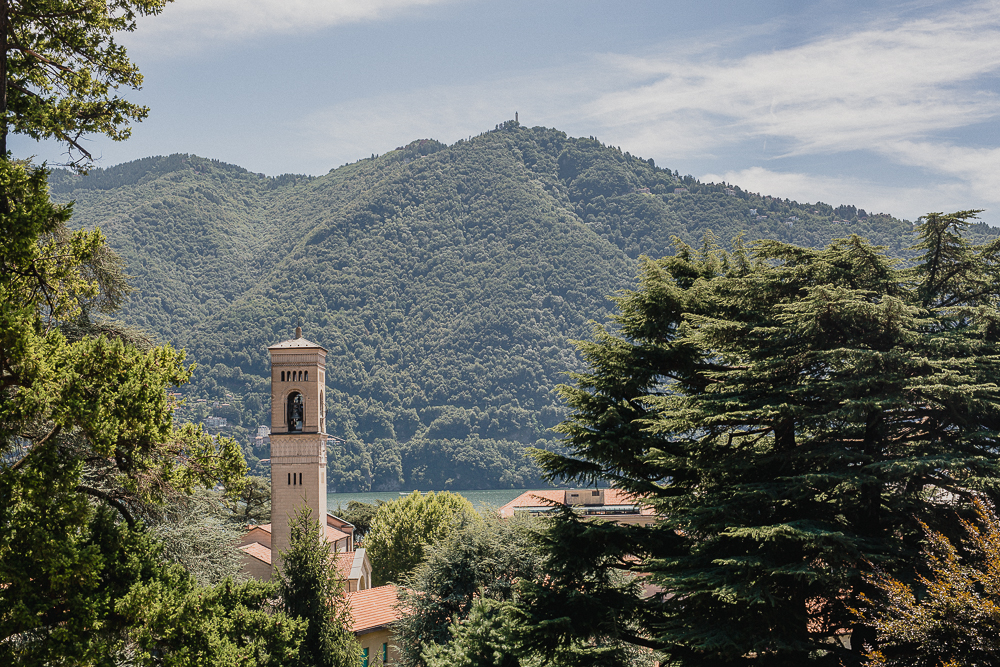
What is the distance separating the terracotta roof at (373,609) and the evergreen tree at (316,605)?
7796 mm

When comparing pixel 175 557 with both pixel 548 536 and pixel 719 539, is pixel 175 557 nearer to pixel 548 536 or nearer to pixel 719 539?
pixel 548 536

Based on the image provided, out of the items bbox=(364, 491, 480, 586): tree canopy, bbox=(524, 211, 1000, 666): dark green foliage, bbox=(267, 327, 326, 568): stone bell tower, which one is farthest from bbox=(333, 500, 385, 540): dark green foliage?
bbox=(524, 211, 1000, 666): dark green foliage

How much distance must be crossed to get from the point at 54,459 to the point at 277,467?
95.5 ft

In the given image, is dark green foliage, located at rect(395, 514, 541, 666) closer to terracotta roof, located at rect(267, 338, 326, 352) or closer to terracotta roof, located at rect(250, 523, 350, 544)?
terracotta roof, located at rect(267, 338, 326, 352)

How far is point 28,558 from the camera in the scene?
10258mm

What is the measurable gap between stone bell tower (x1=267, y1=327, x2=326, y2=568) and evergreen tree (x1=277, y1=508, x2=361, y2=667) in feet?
52.5

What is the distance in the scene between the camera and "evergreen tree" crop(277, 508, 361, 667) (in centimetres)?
2122

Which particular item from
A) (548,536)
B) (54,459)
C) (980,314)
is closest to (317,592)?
(548,536)

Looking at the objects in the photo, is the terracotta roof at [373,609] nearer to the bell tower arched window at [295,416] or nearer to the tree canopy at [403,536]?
the bell tower arched window at [295,416]

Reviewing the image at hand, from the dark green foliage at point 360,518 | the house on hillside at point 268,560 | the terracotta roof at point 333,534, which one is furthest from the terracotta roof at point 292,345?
the dark green foliage at point 360,518

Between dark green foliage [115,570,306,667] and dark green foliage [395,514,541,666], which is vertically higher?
dark green foliage [115,570,306,667]

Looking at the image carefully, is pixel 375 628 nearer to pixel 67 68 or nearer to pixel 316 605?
pixel 316 605

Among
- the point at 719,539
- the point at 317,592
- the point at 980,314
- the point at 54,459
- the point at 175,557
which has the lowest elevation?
the point at 317,592

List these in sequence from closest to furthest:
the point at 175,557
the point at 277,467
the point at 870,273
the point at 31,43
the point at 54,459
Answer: the point at 54,459, the point at 31,43, the point at 870,273, the point at 175,557, the point at 277,467
